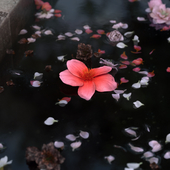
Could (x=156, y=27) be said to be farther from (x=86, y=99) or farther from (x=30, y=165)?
(x=30, y=165)

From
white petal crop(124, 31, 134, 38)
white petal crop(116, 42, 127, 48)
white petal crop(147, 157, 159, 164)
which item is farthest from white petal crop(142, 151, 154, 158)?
white petal crop(124, 31, 134, 38)

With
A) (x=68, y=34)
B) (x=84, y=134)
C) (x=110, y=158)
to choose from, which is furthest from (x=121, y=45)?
(x=110, y=158)

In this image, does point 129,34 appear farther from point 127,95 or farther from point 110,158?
point 110,158

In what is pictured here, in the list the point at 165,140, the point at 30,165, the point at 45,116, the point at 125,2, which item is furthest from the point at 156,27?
the point at 30,165

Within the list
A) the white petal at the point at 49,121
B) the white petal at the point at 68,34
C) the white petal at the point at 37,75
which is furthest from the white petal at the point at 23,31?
the white petal at the point at 49,121

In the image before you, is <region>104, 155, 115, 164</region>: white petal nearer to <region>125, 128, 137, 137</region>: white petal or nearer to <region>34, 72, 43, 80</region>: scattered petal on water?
<region>125, 128, 137, 137</region>: white petal

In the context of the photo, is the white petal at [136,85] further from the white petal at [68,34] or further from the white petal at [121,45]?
the white petal at [68,34]

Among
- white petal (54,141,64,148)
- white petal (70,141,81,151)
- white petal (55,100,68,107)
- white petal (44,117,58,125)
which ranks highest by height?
white petal (55,100,68,107)
